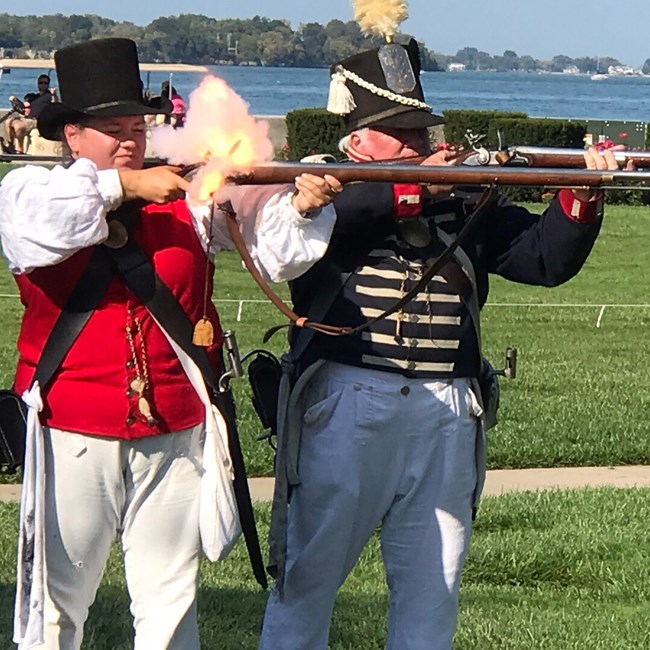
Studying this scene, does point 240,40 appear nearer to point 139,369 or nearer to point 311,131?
point 139,369

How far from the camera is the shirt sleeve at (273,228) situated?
12.6 ft

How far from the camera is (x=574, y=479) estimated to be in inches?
312

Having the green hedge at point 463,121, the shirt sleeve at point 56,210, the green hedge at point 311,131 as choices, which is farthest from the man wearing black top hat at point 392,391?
the green hedge at point 463,121

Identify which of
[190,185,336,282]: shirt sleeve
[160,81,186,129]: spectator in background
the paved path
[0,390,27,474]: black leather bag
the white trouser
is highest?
[160,81,186,129]: spectator in background

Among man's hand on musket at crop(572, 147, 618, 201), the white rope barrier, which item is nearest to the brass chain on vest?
man's hand on musket at crop(572, 147, 618, 201)

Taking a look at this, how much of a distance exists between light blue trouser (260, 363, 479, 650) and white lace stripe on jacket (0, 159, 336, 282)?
529 millimetres

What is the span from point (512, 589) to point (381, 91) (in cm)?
266

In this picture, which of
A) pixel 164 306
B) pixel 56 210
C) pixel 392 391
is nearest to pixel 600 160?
pixel 392 391

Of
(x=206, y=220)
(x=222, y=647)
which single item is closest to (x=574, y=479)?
(x=222, y=647)

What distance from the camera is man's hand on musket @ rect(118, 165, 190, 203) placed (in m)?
3.64

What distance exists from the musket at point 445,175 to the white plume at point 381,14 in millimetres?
713

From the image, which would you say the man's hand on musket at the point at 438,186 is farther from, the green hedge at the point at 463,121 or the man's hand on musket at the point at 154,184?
the green hedge at the point at 463,121

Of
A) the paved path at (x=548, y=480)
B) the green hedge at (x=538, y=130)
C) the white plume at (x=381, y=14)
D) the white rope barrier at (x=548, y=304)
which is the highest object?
the white plume at (x=381, y=14)

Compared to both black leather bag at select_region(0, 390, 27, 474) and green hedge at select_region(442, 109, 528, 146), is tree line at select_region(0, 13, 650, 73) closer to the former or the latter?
black leather bag at select_region(0, 390, 27, 474)
